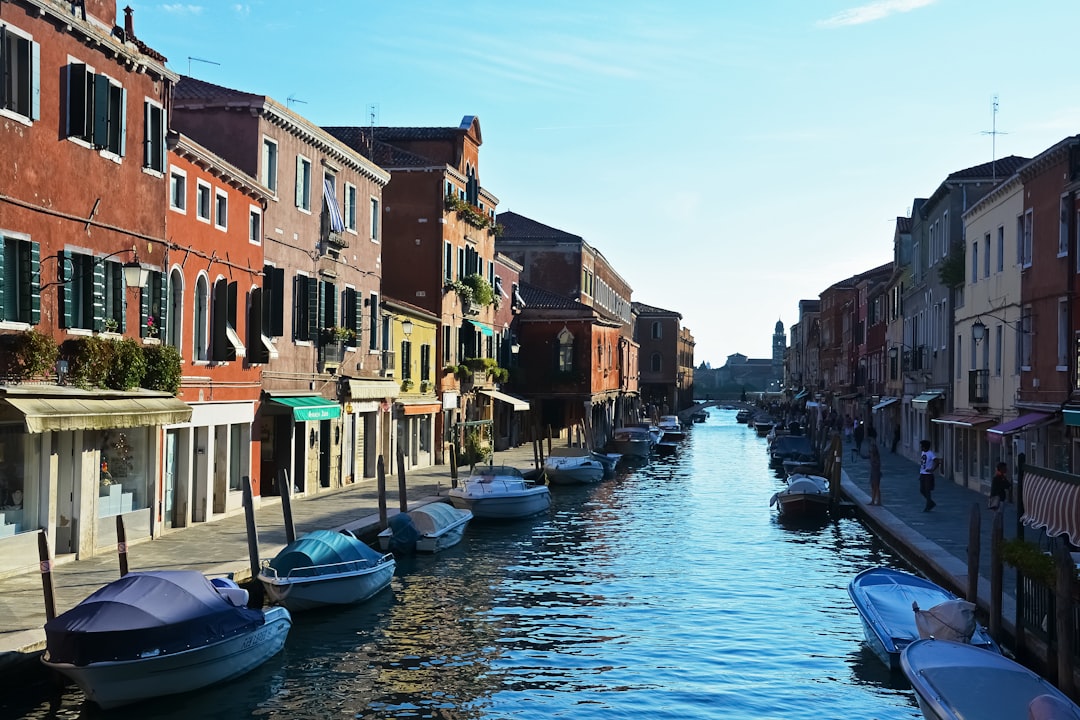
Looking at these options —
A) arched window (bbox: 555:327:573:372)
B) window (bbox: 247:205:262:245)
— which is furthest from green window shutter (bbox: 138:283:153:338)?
arched window (bbox: 555:327:573:372)

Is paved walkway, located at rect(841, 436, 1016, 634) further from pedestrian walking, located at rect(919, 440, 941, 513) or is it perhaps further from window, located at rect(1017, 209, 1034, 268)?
window, located at rect(1017, 209, 1034, 268)

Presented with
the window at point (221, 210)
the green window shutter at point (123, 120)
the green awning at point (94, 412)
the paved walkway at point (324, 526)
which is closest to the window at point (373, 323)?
the paved walkway at point (324, 526)

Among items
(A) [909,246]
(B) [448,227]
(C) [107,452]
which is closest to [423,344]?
(B) [448,227]

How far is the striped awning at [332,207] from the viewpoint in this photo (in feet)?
97.7

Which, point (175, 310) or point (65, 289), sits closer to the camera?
point (65, 289)

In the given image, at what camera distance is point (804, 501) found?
3019 centimetres

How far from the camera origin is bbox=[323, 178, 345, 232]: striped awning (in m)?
29.8

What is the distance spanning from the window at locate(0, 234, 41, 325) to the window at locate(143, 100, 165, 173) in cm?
358

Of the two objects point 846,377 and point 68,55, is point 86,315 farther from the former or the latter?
point 846,377

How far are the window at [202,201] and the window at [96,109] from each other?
3270 mm

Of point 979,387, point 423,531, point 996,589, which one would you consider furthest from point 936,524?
point 423,531

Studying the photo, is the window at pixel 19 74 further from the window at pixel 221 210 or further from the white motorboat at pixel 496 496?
the white motorboat at pixel 496 496

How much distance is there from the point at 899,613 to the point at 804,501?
15.0 m

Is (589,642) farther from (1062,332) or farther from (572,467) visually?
(572,467)
